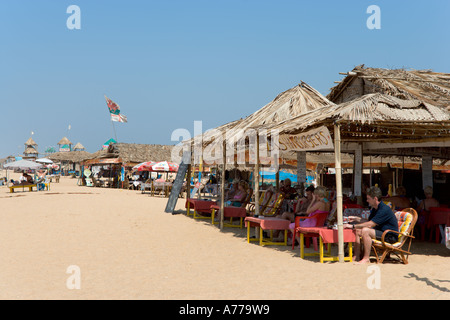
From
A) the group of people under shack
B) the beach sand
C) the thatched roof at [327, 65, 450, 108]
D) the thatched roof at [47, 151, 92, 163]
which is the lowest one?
the beach sand

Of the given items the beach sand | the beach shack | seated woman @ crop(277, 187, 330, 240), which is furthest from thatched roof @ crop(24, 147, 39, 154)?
seated woman @ crop(277, 187, 330, 240)

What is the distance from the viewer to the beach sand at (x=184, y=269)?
4699 millimetres

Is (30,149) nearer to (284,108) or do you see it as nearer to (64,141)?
(64,141)

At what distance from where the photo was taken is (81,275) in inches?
216

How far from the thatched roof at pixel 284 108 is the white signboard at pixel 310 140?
2.13 feet

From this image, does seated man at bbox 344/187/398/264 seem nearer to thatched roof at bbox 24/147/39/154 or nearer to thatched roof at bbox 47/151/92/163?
thatched roof at bbox 47/151/92/163

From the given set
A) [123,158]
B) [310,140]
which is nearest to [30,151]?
[123,158]

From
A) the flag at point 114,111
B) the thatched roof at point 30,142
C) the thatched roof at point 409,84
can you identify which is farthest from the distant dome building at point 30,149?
the thatched roof at point 409,84

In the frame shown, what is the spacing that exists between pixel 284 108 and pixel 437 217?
3881mm

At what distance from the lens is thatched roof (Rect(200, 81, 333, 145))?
967 centimetres

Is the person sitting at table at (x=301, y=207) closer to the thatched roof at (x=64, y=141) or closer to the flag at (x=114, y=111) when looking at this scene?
the flag at (x=114, y=111)

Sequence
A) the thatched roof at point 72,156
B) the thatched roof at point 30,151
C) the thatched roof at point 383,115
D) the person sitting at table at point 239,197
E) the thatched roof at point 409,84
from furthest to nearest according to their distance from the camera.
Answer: the thatched roof at point 30,151 → the thatched roof at point 72,156 → the person sitting at table at point 239,197 → the thatched roof at point 409,84 → the thatched roof at point 383,115

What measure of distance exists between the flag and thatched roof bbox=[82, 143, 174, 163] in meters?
4.75
